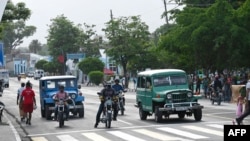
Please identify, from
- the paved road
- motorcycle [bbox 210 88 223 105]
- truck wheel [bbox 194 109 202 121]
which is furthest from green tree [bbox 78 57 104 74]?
truck wheel [bbox 194 109 202 121]

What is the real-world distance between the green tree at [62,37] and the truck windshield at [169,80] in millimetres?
103772

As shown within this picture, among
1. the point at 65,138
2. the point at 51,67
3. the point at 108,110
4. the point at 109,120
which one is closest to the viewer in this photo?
the point at 65,138

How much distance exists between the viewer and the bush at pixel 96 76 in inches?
3792

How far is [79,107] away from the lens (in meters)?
31.2

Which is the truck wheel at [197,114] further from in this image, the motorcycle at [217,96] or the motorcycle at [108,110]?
the motorcycle at [217,96]

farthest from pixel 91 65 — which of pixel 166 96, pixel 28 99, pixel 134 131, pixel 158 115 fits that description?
pixel 134 131

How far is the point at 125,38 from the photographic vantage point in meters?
87.2

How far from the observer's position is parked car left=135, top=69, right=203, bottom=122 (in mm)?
25469

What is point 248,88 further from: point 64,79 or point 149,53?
point 149,53

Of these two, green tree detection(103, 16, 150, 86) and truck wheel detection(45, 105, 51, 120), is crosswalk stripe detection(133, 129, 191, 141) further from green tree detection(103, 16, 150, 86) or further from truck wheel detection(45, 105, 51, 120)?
green tree detection(103, 16, 150, 86)

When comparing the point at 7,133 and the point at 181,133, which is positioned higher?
the point at 181,133

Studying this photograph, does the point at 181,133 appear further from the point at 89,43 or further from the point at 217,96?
the point at 89,43

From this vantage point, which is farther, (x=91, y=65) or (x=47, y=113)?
(x=91, y=65)

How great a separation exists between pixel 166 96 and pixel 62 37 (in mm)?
106274
